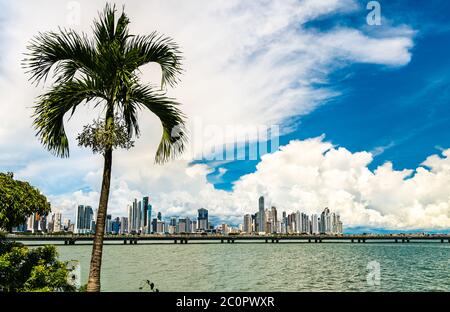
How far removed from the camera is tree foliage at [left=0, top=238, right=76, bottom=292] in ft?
36.2

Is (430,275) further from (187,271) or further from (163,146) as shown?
(163,146)

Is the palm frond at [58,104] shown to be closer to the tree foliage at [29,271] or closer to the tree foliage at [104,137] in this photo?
the tree foliage at [104,137]

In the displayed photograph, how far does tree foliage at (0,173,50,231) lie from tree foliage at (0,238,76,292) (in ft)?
4.38

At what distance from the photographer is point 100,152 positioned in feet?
25.6

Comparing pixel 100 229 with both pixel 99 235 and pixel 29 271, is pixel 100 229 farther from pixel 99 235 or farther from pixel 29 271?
pixel 29 271

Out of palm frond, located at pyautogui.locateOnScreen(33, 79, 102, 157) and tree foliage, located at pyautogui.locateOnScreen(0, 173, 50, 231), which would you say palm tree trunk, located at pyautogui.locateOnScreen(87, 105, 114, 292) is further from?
tree foliage, located at pyautogui.locateOnScreen(0, 173, 50, 231)

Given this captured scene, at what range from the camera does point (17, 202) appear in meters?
13.3

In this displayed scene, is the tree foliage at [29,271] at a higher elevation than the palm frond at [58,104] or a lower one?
lower

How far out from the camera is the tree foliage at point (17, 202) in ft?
42.4

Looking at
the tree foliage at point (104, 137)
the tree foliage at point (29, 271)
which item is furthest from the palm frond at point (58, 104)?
the tree foliage at point (29, 271)

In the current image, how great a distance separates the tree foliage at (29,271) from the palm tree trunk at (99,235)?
4.32 m

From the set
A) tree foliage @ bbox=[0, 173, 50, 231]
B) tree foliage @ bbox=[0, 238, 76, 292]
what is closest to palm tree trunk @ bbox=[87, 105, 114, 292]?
tree foliage @ bbox=[0, 238, 76, 292]
